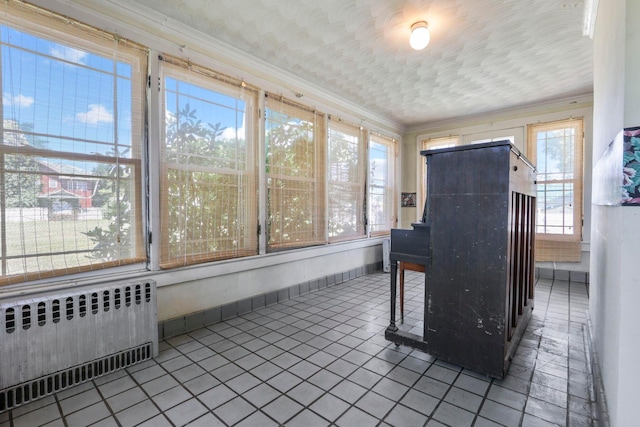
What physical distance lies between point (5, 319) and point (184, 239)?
1.26 m

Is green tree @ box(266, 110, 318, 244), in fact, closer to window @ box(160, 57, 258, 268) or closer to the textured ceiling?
window @ box(160, 57, 258, 268)

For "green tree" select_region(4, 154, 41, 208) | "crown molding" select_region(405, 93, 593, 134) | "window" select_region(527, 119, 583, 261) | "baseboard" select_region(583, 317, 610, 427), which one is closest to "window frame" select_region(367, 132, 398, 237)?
"crown molding" select_region(405, 93, 593, 134)

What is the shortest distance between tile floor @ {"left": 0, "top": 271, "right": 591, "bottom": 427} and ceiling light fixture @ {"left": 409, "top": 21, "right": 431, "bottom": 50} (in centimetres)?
278

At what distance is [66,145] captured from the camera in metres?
2.14

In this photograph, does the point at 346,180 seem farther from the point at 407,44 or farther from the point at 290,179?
the point at 407,44

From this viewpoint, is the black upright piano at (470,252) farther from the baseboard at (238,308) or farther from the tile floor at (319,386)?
the baseboard at (238,308)

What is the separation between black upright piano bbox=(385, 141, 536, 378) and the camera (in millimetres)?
1978

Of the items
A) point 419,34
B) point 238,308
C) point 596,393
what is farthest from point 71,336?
point 419,34

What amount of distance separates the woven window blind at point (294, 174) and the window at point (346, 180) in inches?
10.2

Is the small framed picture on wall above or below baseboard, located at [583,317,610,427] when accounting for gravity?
above

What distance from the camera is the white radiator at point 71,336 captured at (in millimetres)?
1772

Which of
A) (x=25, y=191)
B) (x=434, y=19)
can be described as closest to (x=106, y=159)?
(x=25, y=191)

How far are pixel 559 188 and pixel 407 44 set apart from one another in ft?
12.0

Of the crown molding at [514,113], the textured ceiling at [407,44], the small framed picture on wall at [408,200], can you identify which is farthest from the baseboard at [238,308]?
the crown molding at [514,113]
